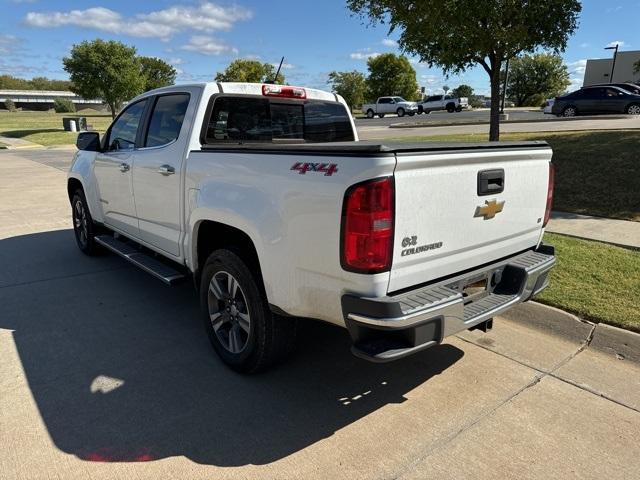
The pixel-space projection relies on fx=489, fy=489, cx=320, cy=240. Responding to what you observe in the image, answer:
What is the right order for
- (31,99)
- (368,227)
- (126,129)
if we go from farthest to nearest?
(31,99)
(126,129)
(368,227)

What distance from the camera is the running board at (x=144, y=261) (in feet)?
13.0

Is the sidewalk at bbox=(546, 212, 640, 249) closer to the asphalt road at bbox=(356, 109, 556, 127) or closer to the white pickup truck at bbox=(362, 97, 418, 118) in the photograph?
the asphalt road at bbox=(356, 109, 556, 127)

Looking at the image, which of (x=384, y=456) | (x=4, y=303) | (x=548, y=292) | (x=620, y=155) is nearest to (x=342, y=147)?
(x=384, y=456)

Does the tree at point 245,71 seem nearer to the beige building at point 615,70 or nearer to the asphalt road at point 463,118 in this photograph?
the asphalt road at point 463,118

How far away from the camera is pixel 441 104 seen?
4909 cm

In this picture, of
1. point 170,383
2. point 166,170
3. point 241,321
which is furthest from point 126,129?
point 170,383

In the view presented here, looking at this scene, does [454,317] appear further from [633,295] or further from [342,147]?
[633,295]

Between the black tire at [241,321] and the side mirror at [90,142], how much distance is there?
9.04 feet

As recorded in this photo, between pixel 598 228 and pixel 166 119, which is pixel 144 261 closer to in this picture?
pixel 166 119

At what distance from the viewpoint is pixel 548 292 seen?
14.6ft

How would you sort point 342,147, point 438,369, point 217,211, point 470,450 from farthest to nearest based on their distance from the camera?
point 438,369
point 217,211
point 470,450
point 342,147

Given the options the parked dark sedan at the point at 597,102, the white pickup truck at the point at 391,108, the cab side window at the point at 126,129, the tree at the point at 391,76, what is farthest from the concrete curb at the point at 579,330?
the tree at the point at 391,76

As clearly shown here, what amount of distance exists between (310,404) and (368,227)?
1.33 metres

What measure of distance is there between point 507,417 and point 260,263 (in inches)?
68.8
